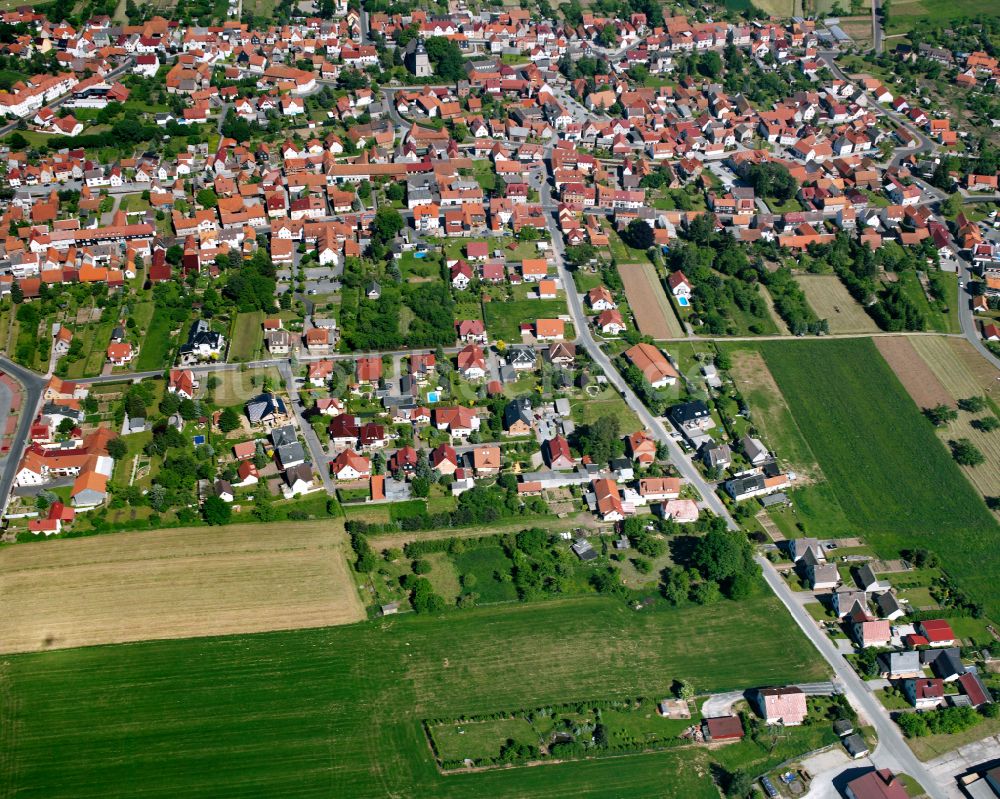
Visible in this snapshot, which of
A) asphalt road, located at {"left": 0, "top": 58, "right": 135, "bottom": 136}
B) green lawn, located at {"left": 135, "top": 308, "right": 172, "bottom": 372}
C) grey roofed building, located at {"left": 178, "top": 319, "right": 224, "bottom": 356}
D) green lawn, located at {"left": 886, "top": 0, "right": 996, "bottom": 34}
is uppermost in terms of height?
Result: green lawn, located at {"left": 886, "top": 0, "right": 996, "bottom": 34}

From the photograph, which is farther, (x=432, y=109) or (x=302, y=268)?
(x=432, y=109)

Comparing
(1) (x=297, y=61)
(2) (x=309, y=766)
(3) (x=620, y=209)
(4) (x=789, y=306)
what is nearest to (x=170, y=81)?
(1) (x=297, y=61)

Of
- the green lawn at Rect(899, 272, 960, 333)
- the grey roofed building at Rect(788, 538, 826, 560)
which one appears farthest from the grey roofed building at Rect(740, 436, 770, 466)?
the green lawn at Rect(899, 272, 960, 333)

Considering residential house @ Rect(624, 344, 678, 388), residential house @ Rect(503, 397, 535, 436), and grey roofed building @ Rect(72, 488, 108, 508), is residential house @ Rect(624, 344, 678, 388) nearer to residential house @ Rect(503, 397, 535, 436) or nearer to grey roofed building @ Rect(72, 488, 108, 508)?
residential house @ Rect(503, 397, 535, 436)

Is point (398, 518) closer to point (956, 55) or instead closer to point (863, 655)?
point (863, 655)

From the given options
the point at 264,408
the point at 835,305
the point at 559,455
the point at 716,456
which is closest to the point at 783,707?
the point at 716,456

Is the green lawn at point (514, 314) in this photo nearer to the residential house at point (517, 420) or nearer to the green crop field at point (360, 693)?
the residential house at point (517, 420)

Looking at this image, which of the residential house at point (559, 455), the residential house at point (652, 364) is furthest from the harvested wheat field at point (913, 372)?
the residential house at point (559, 455)
